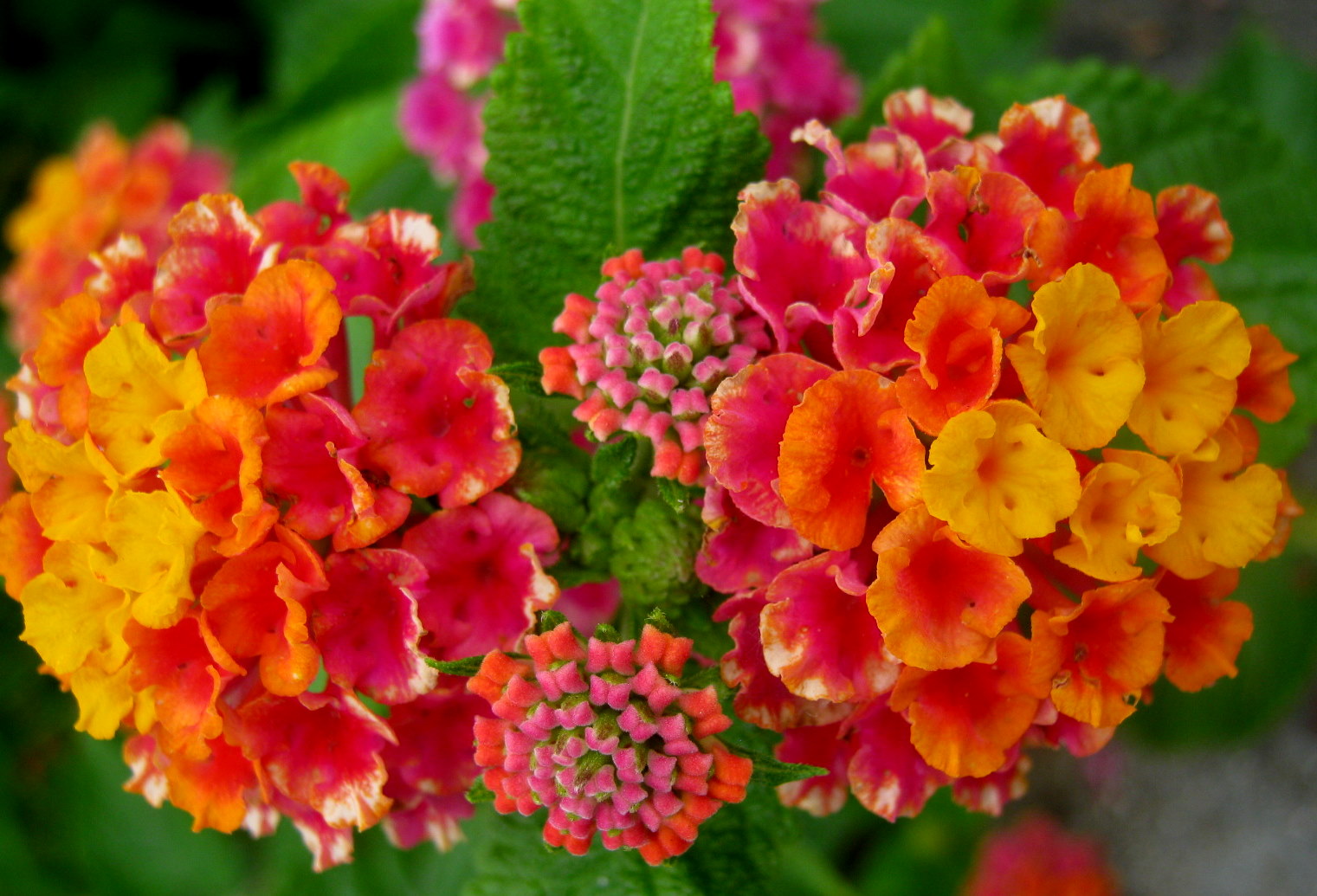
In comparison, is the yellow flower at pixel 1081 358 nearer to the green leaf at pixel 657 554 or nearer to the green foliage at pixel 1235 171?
the green leaf at pixel 657 554

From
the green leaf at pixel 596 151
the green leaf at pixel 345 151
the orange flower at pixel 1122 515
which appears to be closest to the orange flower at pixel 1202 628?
the orange flower at pixel 1122 515

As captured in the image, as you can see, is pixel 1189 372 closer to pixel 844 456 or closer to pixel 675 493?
pixel 844 456

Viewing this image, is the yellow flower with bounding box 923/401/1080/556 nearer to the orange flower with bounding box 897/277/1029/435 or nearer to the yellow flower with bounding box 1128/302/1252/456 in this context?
the orange flower with bounding box 897/277/1029/435

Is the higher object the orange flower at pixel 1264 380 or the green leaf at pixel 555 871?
the orange flower at pixel 1264 380

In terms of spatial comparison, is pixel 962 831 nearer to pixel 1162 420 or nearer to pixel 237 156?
pixel 1162 420

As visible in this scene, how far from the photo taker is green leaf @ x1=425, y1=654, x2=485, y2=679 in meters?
1.11

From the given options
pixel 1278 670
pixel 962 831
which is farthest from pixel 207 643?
pixel 1278 670

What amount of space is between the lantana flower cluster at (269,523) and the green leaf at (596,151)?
5.4 inches

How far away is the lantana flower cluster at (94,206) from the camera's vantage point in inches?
93.1

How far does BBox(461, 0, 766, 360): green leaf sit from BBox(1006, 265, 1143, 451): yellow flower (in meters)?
0.44

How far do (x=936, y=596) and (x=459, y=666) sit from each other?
1.57ft

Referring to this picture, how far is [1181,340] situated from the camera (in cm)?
110

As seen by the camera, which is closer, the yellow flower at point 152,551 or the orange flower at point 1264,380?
the yellow flower at point 152,551

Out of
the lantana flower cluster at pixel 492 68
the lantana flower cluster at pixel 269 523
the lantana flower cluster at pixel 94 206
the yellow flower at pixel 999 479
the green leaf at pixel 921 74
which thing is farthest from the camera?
the lantana flower cluster at pixel 94 206
